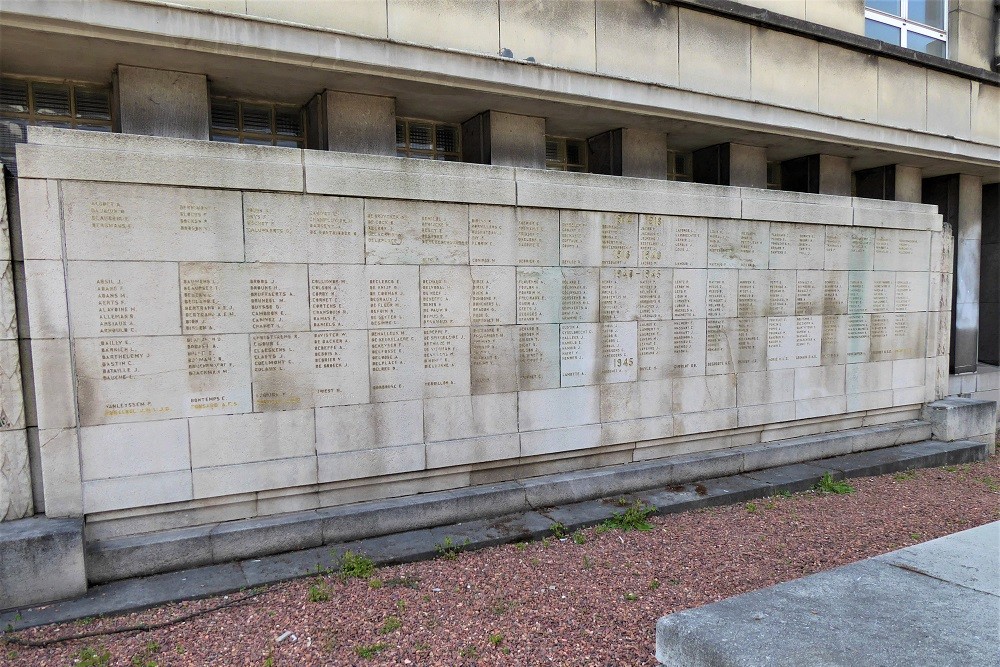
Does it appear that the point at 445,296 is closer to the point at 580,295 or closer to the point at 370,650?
the point at 580,295

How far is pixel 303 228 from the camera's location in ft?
22.0

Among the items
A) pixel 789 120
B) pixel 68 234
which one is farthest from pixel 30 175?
pixel 789 120

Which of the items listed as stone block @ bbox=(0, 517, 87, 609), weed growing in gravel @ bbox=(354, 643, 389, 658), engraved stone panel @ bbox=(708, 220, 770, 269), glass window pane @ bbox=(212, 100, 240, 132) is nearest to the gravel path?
weed growing in gravel @ bbox=(354, 643, 389, 658)

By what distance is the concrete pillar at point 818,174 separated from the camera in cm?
1128

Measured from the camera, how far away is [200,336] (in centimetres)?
636

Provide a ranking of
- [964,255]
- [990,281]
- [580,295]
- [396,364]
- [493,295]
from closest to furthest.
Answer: [396,364], [493,295], [580,295], [964,255], [990,281]

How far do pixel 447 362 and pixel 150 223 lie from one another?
3.56 metres

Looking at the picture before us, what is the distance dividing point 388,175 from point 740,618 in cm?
568

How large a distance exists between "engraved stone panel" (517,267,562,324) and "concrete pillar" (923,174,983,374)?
10.2 meters

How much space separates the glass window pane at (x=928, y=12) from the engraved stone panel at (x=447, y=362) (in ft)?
39.2

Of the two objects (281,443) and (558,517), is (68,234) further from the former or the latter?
(558,517)

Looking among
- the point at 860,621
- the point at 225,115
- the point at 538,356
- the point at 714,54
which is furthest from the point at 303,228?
the point at 714,54

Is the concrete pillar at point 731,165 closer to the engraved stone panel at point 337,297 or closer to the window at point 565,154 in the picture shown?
the window at point 565,154

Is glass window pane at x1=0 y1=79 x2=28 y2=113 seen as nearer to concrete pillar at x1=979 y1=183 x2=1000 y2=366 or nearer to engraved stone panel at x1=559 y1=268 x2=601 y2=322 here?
engraved stone panel at x1=559 y1=268 x2=601 y2=322
